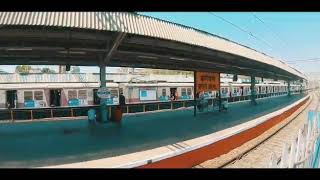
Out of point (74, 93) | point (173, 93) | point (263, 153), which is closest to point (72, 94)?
point (74, 93)

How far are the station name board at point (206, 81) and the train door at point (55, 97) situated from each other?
9.13 m

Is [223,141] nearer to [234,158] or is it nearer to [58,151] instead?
[234,158]

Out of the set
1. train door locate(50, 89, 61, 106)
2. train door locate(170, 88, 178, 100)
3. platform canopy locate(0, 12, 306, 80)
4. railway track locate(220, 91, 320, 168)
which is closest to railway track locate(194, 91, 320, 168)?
railway track locate(220, 91, 320, 168)

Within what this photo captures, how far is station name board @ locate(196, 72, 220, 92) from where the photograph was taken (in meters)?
20.7

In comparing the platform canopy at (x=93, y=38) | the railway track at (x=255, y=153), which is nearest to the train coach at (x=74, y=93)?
the platform canopy at (x=93, y=38)

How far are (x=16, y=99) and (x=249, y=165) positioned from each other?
15.1 meters

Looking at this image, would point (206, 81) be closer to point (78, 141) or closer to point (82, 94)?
point (82, 94)

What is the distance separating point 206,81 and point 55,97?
32.6 feet

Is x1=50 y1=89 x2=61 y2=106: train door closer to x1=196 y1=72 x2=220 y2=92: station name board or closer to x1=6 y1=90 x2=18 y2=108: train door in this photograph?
x1=6 y1=90 x2=18 y2=108: train door

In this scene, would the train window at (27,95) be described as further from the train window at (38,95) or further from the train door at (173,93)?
the train door at (173,93)

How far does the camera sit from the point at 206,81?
70.5 feet

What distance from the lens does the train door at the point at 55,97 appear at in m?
21.4

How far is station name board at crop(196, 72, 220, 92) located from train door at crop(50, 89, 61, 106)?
29.9 feet
